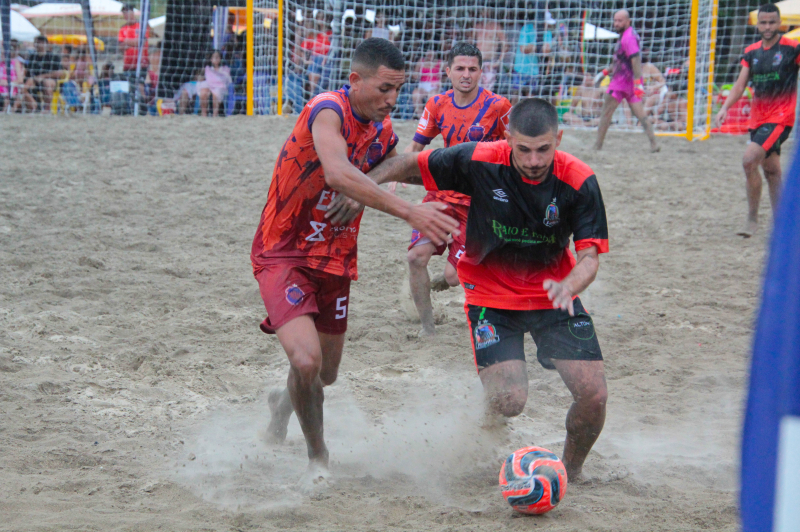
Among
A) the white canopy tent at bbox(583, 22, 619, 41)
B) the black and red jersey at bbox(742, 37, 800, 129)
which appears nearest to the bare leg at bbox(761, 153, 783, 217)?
the black and red jersey at bbox(742, 37, 800, 129)

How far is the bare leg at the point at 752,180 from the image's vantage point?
7.50 m

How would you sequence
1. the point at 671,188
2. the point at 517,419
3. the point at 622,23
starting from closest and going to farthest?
the point at 517,419 < the point at 671,188 < the point at 622,23

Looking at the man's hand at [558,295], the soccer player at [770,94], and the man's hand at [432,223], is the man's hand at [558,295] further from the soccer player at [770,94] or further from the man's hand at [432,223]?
the soccer player at [770,94]

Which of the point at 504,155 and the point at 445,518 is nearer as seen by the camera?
the point at 445,518

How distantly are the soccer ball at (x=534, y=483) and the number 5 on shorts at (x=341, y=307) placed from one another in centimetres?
112

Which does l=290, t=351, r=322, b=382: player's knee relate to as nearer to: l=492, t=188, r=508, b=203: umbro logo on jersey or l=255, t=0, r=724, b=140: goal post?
l=492, t=188, r=508, b=203: umbro logo on jersey

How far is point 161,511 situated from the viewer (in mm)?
3193

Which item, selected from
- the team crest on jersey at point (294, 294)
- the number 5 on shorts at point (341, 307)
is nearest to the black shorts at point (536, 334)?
the number 5 on shorts at point (341, 307)

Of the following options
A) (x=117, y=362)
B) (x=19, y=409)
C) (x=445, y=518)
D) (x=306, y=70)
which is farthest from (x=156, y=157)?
(x=445, y=518)

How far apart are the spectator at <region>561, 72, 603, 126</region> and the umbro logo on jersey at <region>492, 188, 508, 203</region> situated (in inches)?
416

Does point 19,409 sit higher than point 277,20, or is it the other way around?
point 277,20

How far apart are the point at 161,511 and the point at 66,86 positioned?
12724 mm

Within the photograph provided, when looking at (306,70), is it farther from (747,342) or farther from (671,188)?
(747,342)

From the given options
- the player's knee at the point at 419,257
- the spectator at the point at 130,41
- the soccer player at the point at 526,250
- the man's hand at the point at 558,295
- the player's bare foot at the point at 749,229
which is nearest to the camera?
the man's hand at the point at 558,295
